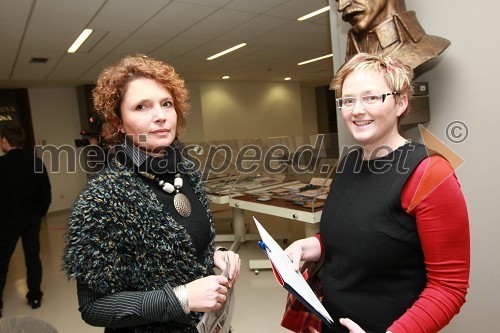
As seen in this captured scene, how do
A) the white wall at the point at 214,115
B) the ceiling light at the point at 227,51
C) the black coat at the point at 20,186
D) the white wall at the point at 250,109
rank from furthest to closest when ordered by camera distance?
the white wall at the point at 250,109 → the white wall at the point at 214,115 → the ceiling light at the point at 227,51 → the black coat at the point at 20,186

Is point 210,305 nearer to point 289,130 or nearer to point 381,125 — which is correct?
point 381,125

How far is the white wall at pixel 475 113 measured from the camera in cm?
152

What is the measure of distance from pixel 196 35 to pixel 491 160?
4.03m

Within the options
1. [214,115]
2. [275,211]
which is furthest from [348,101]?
[214,115]

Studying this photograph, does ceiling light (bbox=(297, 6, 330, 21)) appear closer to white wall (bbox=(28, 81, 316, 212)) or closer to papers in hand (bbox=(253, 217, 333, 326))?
papers in hand (bbox=(253, 217, 333, 326))

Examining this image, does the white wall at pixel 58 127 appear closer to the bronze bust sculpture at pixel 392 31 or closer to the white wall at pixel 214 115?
the white wall at pixel 214 115

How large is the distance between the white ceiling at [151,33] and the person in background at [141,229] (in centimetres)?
284

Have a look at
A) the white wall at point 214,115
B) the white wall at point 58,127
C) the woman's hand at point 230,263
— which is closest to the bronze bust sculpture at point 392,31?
the woman's hand at point 230,263

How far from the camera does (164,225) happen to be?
90 cm

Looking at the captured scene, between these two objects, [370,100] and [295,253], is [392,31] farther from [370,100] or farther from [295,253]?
[295,253]

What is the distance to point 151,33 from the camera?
4438 millimetres

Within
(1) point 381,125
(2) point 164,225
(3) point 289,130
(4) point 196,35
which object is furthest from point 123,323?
(3) point 289,130

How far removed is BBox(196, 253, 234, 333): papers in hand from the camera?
885mm

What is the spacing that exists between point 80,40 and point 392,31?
418cm
